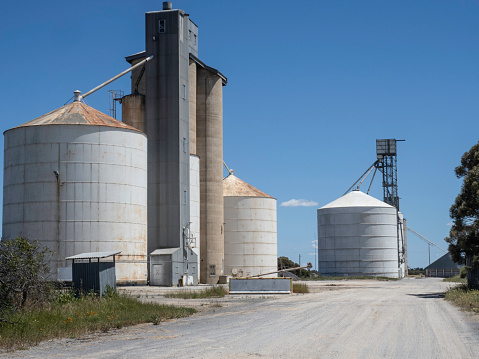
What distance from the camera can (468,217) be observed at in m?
36.6

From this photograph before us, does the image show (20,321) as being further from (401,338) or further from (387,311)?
(387,311)

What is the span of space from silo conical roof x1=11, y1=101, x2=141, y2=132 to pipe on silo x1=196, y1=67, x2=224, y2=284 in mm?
16913

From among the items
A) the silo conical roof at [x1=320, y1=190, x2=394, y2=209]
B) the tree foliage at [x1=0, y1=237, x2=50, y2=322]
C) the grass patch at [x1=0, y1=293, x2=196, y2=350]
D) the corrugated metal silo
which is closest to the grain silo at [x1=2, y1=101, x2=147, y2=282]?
the corrugated metal silo

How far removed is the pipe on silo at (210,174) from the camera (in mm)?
63250

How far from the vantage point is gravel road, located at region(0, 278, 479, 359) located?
14.9 metres

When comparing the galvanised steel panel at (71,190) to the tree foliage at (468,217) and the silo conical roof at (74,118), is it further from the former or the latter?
the tree foliage at (468,217)

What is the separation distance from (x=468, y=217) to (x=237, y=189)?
126 feet

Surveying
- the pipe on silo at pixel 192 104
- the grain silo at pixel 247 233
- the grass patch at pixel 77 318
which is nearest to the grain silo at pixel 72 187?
the pipe on silo at pixel 192 104

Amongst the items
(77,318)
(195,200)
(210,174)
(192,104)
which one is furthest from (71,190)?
(77,318)

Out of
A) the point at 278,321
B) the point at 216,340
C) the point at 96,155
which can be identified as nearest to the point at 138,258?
the point at 96,155

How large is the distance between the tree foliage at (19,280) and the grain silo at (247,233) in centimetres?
4675

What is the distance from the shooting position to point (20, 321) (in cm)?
1947

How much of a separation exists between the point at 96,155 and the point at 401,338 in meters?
31.6

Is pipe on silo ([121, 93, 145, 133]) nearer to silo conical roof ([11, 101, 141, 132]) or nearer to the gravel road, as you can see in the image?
silo conical roof ([11, 101, 141, 132])
